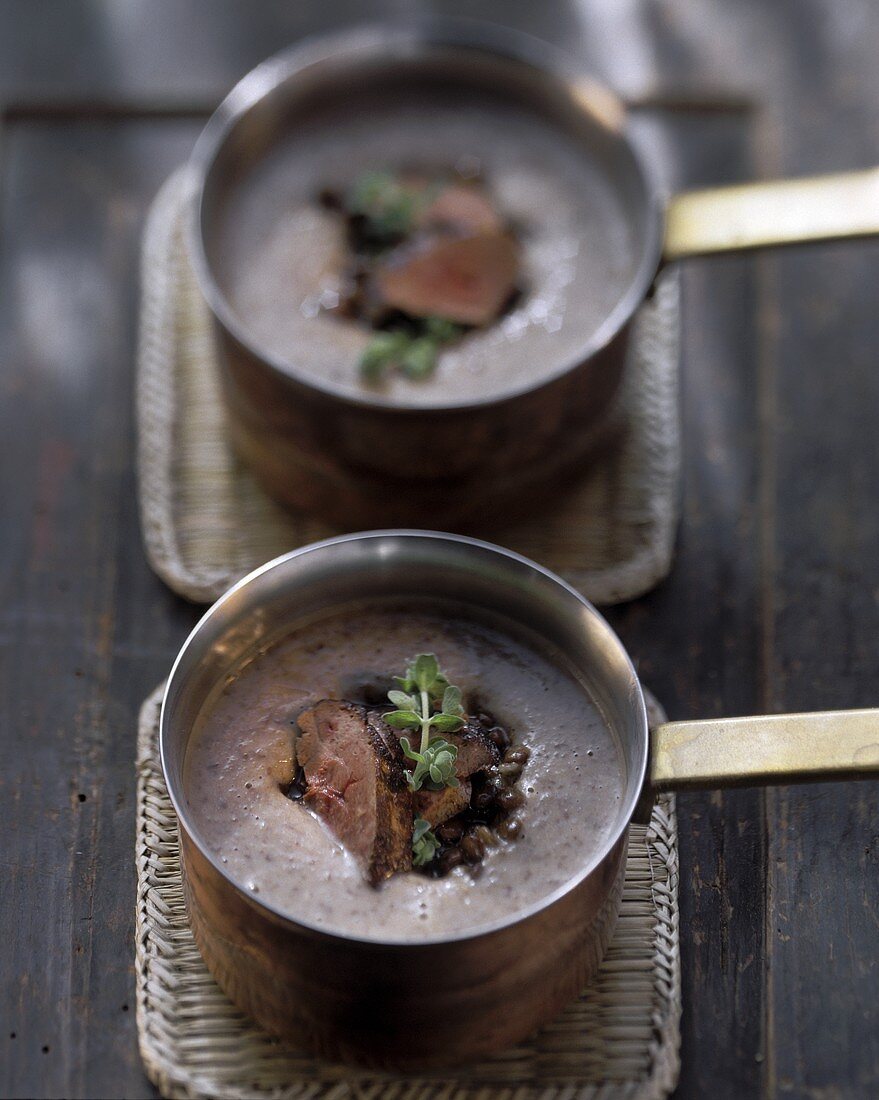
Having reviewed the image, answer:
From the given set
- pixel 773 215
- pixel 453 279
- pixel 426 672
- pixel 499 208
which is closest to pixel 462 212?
pixel 499 208

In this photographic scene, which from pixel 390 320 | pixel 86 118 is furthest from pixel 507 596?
pixel 86 118

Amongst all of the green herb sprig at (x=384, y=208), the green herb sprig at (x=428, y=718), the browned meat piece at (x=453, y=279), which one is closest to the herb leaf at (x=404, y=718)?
the green herb sprig at (x=428, y=718)

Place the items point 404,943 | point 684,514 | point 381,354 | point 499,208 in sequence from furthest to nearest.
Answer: point 499,208 → point 684,514 → point 381,354 → point 404,943

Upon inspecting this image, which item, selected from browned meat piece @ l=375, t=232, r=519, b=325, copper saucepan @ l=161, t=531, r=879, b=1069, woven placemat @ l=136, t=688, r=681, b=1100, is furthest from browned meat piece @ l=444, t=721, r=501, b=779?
browned meat piece @ l=375, t=232, r=519, b=325

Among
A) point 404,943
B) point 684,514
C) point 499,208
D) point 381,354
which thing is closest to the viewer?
point 404,943

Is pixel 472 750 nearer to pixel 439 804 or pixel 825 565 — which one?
pixel 439 804

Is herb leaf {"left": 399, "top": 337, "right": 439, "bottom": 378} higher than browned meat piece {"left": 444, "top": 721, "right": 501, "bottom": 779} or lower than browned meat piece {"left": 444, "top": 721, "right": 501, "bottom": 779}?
higher

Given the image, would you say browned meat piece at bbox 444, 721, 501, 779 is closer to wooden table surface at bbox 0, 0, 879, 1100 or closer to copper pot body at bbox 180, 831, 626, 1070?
copper pot body at bbox 180, 831, 626, 1070
